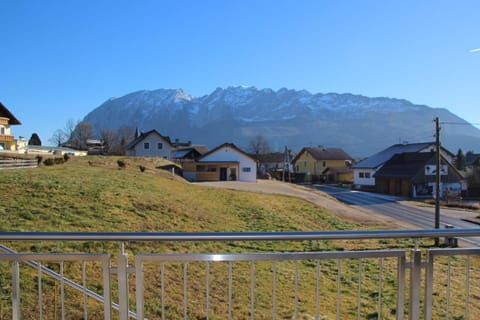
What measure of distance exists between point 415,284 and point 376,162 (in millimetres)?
49144

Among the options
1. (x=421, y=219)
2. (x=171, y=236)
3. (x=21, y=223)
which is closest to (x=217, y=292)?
(x=171, y=236)

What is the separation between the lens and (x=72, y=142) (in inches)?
2844

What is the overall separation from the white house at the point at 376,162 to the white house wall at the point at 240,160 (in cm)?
1817

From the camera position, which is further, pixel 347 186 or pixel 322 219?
pixel 347 186

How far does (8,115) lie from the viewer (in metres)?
34.4

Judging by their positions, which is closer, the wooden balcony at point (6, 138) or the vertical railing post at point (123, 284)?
the vertical railing post at point (123, 284)

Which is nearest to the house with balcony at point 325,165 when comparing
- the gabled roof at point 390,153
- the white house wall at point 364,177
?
the white house wall at point 364,177

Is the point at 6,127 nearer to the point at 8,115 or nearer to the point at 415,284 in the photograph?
the point at 8,115

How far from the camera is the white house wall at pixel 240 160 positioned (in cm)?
3672

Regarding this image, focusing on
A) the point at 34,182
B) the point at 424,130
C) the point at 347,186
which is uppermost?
the point at 424,130

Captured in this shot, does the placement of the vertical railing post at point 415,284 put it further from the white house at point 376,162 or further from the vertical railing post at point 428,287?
the white house at point 376,162

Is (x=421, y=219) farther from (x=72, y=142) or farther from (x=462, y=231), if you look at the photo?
(x=72, y=142)

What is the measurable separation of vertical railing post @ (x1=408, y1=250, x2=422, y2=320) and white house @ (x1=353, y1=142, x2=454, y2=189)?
46186 millimetres

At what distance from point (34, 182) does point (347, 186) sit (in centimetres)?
4615
